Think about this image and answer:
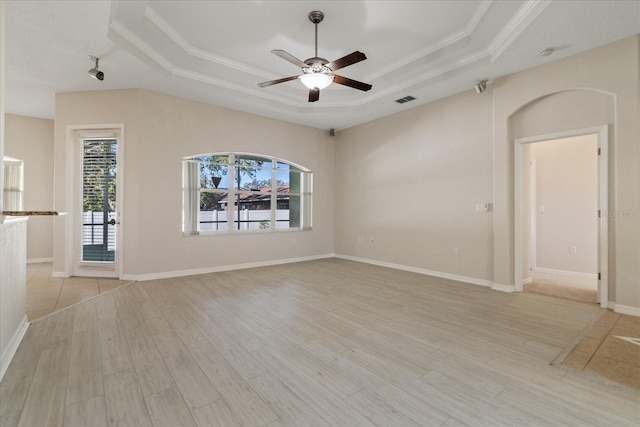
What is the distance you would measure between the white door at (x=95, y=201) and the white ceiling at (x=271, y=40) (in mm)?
900

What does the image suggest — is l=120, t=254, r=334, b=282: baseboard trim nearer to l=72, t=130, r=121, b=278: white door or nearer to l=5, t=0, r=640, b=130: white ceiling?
l=72, t=130, r=121, b=278: white door

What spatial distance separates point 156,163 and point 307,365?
14.0 feet

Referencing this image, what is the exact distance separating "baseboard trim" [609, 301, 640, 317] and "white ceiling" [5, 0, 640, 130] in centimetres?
307

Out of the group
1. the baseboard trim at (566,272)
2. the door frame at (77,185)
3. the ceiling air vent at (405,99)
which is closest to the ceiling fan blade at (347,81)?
the ceiling air vent at (405,99)

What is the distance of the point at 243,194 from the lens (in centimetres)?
587

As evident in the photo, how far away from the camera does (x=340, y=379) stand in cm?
195

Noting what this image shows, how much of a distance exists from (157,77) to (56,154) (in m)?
2.27

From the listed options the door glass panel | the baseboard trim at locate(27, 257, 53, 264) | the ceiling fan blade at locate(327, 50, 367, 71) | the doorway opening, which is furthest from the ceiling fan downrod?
the baseboard trim at locate(27, 257, 53, 264)

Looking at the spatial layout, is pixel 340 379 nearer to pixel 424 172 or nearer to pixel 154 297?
pixel 154 297

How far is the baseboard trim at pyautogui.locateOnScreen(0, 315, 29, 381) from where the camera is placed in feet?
6.50

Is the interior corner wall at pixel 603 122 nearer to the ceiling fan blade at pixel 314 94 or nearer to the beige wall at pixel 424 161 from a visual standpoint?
the beige wall at pixel 424 161

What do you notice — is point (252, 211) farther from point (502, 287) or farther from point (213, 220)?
point (502, 287)

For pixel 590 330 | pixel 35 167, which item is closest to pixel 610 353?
pixel 590 330

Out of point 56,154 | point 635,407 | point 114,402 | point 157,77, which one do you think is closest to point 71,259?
point 56,154
